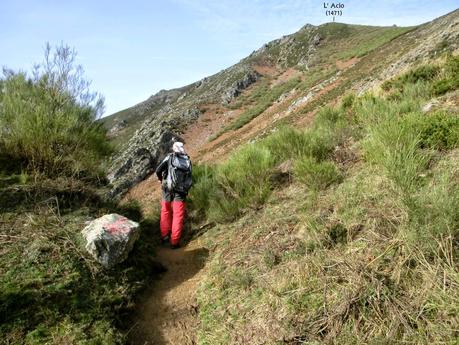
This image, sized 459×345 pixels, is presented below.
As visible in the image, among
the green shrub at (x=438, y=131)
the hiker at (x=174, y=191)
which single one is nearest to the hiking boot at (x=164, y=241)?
the hiker at (x=174, y=191)

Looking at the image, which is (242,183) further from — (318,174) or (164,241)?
(164,241)

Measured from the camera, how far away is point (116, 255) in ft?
15.0

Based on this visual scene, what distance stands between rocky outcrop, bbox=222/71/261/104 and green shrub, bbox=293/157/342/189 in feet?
106

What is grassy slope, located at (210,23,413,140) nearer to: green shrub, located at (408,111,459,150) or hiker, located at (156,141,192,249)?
hiker, located at (156,141,192,249)

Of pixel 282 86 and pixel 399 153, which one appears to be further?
pixel 282 86

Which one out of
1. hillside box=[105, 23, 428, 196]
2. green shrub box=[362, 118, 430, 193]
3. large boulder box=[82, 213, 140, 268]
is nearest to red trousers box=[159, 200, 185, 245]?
large boulder box=[82, 213, 140, 268]

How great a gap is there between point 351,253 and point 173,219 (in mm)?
3393

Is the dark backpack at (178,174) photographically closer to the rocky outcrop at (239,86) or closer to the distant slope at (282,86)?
the distant slope at (282,86)

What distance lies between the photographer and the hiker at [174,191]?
19.9 ft

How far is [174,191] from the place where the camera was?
619 centimetres

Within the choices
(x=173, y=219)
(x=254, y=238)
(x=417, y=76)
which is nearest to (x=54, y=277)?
(x=173, y=219)

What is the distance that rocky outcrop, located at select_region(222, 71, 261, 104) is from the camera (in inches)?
1490

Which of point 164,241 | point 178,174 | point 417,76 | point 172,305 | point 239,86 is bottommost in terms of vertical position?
point 172,305

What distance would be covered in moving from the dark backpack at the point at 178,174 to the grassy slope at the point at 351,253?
0.84 meters
